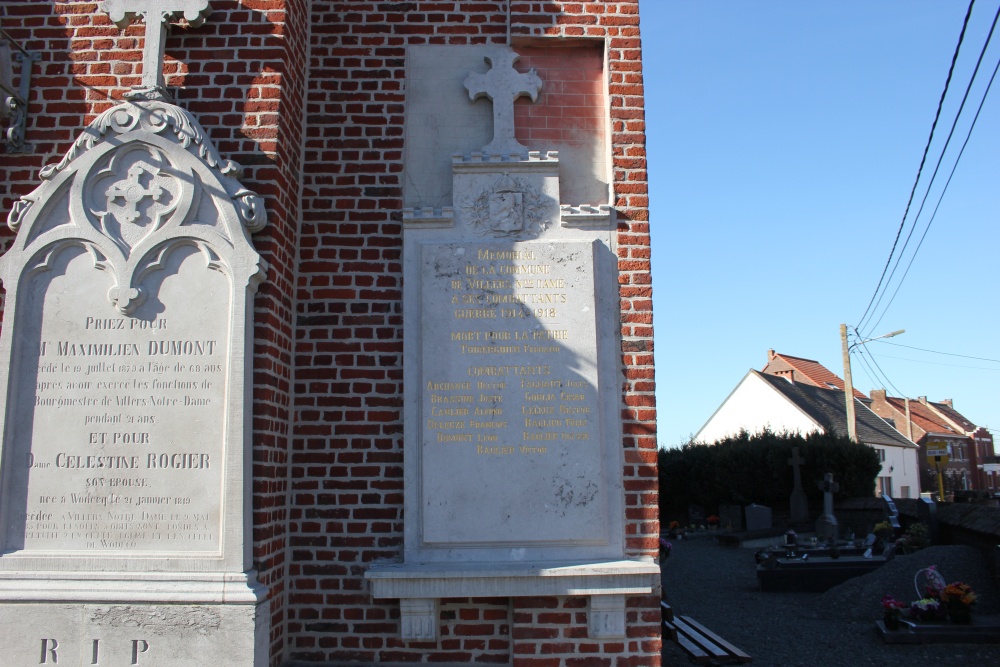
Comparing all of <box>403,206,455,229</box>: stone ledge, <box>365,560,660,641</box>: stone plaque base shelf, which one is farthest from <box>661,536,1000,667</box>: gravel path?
<box>403,206,455,229</box>: stone ledge

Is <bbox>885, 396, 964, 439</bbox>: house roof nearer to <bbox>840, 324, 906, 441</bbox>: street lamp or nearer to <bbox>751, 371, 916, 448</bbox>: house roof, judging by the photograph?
<bbox>751, 371, 916, 448</bbox>: house roof

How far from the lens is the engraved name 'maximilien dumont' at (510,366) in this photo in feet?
15.3

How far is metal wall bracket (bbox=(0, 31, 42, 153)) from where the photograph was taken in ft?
15.5

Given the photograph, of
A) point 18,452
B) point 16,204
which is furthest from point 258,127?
point 18,452

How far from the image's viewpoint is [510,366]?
4.71m

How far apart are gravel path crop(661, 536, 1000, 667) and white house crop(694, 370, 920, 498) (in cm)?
2288

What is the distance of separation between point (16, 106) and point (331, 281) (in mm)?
2141

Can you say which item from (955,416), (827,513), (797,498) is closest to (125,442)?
(827,513)

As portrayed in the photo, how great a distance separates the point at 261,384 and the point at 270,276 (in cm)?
63

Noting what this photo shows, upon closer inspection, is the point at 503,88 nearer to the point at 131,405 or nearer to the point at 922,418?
the point at 131,405

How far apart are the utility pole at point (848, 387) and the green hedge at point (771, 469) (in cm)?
40

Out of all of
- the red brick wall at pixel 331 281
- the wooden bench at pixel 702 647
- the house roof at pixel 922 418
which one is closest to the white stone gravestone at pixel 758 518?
the wooden bench at pixel 702 647

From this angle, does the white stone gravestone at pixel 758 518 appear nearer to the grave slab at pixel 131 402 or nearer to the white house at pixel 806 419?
the white house at pixel 806 419

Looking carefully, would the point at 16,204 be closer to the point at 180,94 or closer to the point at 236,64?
the point at 180,94
